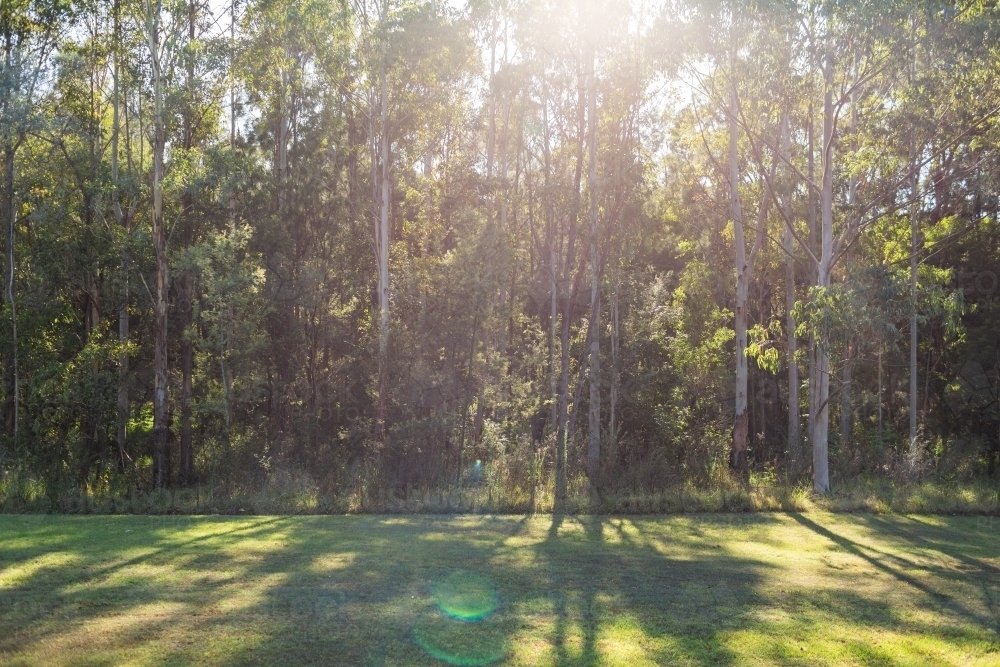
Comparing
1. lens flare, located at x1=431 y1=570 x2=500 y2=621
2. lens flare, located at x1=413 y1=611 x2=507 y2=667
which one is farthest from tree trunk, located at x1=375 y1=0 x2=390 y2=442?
lens flare, located at x1=413 y1=611 x2=507 y2=667

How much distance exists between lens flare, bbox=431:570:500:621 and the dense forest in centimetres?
826

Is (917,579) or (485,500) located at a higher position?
(485,500)

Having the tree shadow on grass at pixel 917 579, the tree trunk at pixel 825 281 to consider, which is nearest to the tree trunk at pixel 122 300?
the tree trunk at pixel 825 281

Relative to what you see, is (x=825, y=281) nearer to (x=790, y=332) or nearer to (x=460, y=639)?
(x=790, y=332)

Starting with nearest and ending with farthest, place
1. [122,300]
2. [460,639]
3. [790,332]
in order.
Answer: [460,639] < [122,300] < [790,332]

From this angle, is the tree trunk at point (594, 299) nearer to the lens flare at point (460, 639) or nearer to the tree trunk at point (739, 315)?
the tree trunk at point (739, 315)

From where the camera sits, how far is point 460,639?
6.86m

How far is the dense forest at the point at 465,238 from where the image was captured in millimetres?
19297

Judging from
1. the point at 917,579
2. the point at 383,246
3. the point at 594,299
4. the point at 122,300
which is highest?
the point at 383,246

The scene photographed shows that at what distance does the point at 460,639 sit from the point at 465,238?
19.1m

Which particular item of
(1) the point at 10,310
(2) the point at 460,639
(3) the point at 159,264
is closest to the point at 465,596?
(2) the point at 460,639

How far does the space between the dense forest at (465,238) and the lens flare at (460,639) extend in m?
10.1

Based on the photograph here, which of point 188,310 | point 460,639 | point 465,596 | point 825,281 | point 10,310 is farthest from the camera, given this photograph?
point 188,310

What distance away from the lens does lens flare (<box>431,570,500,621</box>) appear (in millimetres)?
7711
